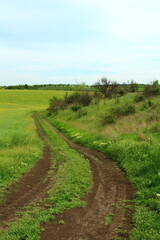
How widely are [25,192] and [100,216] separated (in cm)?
293

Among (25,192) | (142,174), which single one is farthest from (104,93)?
(25,192)

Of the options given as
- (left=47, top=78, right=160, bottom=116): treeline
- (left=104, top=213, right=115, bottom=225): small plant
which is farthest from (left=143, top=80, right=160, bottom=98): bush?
(left=104, top=213, right=115, bottom=225): small plant

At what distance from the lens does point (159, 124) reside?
16578 mm

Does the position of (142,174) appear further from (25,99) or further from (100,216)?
(25,99)

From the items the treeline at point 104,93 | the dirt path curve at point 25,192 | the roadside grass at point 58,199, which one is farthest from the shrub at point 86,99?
the dirt path curve at point 25,192

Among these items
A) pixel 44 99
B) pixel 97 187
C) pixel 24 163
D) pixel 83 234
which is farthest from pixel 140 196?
pixel 44 99

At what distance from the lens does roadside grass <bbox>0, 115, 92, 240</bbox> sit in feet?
16.2

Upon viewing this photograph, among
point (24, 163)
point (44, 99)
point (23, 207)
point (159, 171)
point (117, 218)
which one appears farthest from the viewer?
→ point (44, 99)

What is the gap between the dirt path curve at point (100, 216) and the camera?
16.0 ft

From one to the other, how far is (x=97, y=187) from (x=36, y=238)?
350cm

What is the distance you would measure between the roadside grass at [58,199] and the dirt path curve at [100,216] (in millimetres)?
231

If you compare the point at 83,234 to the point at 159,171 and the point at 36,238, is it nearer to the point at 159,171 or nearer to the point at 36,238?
the point at 36,238

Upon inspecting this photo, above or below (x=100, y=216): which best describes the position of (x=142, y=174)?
above

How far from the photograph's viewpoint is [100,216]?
570cm
